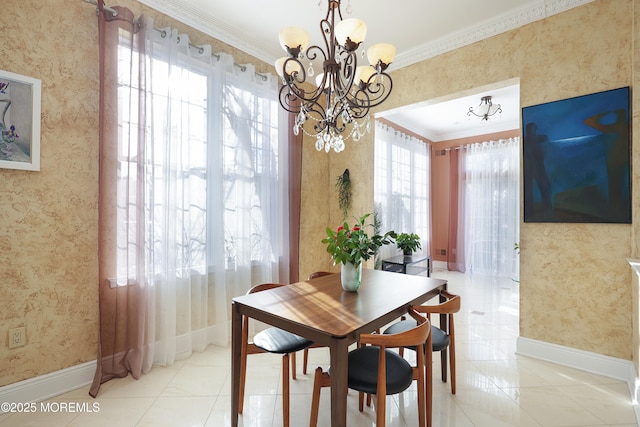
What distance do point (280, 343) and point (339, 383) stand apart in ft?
2.18

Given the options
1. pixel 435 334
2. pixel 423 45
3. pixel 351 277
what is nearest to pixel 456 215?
pixel 423 45

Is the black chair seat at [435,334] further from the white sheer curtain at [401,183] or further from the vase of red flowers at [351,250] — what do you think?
the white sheer curtain at [401,183]

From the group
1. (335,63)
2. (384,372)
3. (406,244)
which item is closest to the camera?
(384,372)

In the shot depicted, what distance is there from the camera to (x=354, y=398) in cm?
206

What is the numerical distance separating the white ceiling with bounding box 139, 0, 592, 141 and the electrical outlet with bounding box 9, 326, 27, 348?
8.20 ft

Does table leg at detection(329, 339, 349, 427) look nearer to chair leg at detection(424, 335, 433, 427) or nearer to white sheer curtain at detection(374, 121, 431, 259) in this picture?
chair leg at detection(424, 335, 433, 427)

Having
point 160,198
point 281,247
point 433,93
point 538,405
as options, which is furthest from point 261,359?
point 433,93

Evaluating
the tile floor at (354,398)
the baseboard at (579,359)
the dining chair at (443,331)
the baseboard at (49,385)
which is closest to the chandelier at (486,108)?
the baseboard at (579,359)

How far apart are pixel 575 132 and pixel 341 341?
8.34ft

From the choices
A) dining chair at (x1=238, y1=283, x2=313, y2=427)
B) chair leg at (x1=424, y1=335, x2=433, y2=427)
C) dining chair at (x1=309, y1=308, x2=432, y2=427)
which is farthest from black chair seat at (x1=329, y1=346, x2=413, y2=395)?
dining chair at (x1=238, y1=283, x2=313, y2=427)

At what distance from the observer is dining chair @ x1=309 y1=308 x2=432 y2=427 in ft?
4.41

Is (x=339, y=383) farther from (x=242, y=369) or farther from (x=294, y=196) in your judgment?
(x=294, y=196)

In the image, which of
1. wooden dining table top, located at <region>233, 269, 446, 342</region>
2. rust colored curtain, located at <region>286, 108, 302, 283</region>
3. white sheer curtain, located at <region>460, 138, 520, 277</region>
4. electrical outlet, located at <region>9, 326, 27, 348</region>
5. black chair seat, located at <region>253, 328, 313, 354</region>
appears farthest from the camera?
white sheer curtain, located at <region>460, 138, 520, 277</region>

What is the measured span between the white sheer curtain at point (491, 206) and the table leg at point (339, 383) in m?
5.30
